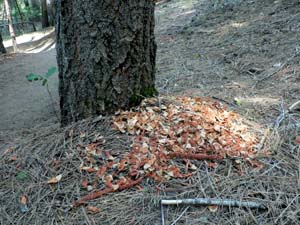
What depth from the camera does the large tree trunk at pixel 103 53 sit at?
79.4 inches

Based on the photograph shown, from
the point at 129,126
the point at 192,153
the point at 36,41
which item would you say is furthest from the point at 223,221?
the point at 36,41

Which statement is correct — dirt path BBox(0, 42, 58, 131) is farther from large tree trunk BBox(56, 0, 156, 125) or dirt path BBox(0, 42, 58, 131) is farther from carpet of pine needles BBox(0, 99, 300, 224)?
carpet of pine needles BBox(0, 99, 300, 224)

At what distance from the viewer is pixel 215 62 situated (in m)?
4.13

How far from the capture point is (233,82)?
328 centimetres

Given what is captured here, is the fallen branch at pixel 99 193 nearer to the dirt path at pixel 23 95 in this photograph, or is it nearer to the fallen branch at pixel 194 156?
the fallen branch at pixel 194 156

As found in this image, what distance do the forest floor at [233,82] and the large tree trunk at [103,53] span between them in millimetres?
364

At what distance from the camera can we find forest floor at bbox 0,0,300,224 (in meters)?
1.68

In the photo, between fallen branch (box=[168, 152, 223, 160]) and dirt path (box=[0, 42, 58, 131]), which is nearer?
fallen branch (box=[168, 152, 223, 160])

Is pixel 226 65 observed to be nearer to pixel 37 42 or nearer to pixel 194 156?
pixel 194 156

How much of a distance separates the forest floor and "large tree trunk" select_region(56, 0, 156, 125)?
14.3 inches

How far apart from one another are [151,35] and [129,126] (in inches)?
25.5

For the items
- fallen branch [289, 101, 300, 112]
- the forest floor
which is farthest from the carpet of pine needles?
fallen branch [289, 101, 300, 112]

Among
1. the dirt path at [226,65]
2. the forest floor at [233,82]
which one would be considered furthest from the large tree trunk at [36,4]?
the dirt path at [226,65]

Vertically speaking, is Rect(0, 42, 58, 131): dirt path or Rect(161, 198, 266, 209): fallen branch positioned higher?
Rect(161, 198, 266, 209): fallen branch
